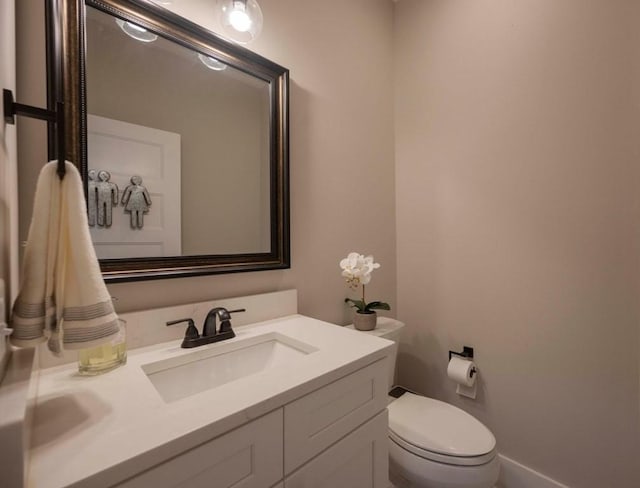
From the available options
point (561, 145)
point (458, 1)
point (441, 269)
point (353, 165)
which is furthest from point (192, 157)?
point (458, 1)

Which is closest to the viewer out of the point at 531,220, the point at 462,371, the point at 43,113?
the point at 43,113

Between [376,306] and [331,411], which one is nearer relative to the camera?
[331,411]

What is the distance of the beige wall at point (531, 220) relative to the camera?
1.18 m

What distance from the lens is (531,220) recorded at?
138cm

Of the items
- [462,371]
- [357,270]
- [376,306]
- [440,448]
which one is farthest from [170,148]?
[462,371]

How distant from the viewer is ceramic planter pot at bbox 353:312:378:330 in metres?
1.44

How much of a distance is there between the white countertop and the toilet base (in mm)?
555

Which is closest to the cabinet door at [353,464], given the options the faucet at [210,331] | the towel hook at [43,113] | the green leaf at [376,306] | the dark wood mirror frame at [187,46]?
the faucet at [210,331]

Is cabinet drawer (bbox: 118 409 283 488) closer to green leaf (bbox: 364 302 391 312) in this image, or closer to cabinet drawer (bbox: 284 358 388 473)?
cabinet drawer (bbox: 284 358 388 473)

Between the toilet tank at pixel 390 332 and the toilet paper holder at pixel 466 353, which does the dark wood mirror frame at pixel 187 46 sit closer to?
the toilet tank at pixel 390 332

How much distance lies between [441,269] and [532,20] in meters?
1.23

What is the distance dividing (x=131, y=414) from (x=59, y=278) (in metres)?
0.28

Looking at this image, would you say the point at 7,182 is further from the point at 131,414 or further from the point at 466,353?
the point at 466,353

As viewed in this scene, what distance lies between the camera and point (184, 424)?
1.79ft
